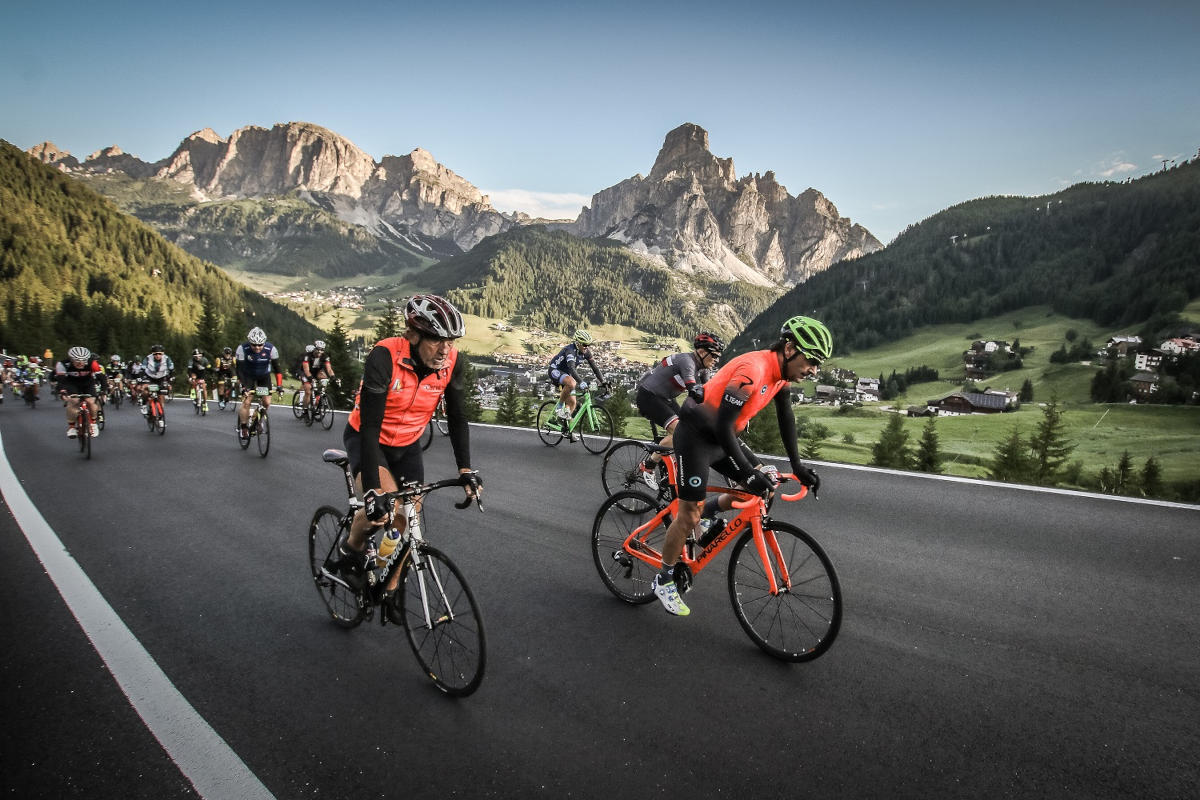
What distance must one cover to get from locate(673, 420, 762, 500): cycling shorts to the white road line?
336cm

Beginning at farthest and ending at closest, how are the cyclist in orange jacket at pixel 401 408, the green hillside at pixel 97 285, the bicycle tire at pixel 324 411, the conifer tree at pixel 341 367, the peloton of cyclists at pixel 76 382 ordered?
1. the green hillside at pixel 97 285
2. the conifer tree at pixel 341 367
3. the bicycle tire at pixel 324 411
4. the peloton of cyclists at pixel 76 382
5. the cyclist in orange jacket at pixel 401 408

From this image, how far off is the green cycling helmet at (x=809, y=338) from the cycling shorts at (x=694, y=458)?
3.46 ft

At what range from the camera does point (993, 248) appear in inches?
7702

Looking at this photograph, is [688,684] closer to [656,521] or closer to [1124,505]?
[656,521]

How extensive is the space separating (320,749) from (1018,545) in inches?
279

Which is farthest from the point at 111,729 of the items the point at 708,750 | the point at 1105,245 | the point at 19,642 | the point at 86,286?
the point at 1105,245

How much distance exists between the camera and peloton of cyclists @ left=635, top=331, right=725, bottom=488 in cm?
771

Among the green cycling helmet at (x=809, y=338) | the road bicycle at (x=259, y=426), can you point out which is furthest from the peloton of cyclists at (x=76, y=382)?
the green cycling helmet at (x=809, y=338)

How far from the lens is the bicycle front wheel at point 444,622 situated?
371 cm

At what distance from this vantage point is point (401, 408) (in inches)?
174

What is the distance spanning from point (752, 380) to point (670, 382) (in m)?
3.53

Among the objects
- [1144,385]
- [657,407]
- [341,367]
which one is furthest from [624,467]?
[1144,385]

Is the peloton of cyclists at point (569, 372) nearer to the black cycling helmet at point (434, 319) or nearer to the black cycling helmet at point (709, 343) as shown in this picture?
the black cycling helmet at point (709, 343)

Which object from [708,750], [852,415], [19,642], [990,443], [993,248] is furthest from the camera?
[993,248]
